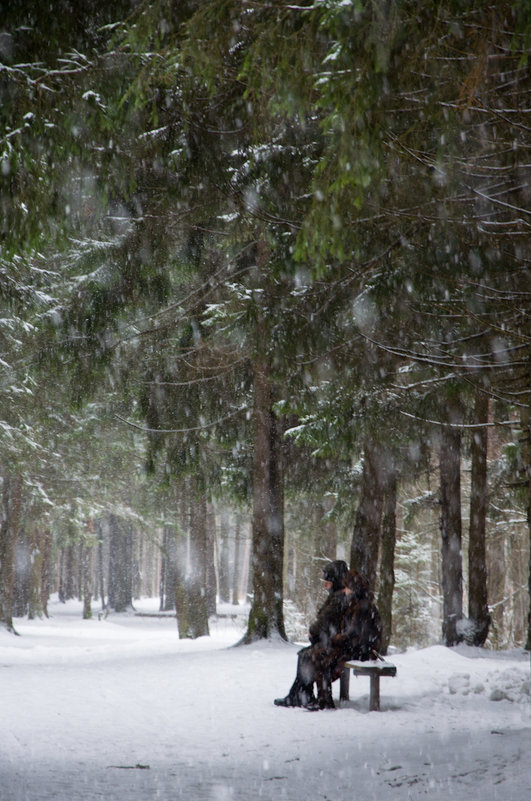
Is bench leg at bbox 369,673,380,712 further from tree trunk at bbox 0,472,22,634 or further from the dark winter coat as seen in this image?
tree trunk at bbox 0,472,22,634

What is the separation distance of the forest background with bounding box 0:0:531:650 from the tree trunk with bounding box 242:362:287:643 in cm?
4

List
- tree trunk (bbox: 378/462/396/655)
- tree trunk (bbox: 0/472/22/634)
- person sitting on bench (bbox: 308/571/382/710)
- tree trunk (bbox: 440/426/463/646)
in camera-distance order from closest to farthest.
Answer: person sitting on bench (bbox: 308/571/382/710)
tree trunk (bbox: 440/426/463/646)
tree trunk (bbox: 378/462/396/655)
tree trunk (bbox: 0/472/22/634)

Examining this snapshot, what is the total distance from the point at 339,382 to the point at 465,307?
206cm

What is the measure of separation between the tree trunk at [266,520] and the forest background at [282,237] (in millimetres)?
42

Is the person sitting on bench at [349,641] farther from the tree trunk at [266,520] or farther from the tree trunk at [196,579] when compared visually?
the tree trunk at [196,579]

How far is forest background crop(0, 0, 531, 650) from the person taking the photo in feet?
16.3

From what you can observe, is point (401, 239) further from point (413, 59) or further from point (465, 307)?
point (413, 59)

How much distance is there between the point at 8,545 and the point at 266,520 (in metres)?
10.3

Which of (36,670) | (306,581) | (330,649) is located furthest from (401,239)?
(306,581)

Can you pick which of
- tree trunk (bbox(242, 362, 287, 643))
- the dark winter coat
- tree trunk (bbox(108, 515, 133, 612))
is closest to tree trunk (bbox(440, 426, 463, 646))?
tree trunk (bbox(242, 362, 287, 643))

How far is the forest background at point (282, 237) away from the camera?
16.3 feet

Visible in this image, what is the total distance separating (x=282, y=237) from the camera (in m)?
8.11

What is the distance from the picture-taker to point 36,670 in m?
13.0

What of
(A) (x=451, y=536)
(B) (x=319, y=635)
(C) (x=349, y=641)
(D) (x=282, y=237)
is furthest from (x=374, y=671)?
(A) (x=451, y=536)
